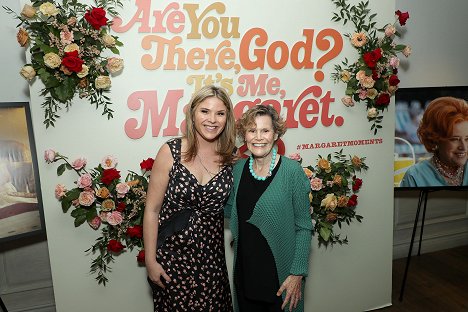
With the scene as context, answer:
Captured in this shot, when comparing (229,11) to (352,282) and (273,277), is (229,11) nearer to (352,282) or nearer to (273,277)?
(273,277)

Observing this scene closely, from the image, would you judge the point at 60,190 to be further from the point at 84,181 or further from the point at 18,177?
the point at 18,177

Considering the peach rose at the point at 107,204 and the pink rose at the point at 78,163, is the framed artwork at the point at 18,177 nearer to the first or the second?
the pink rose at the point at 78,163

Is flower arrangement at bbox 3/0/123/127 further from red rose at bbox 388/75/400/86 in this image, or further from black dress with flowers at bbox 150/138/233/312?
red rose at bbox 388/75/400/86

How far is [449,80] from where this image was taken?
385 cm

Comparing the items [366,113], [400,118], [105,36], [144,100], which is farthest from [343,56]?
[105,36]

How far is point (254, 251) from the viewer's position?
6.31 feet

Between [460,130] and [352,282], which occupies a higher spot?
[460,130]

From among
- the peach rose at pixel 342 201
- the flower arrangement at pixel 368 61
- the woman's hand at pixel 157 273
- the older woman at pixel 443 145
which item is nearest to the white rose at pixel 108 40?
the woman's hand at pixel 157 273

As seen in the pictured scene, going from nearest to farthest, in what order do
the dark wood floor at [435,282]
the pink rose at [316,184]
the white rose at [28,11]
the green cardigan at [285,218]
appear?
1. the green cardigan at [285,218]
2. the white rose at [28,11]
3. the pink rose at [316,184]
4. the dark wood floor at [435,282]

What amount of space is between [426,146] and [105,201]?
2.39 m

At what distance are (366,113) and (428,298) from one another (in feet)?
5.33

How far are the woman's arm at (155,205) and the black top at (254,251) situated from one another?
37 cm

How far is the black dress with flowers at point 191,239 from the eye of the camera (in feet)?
6.45

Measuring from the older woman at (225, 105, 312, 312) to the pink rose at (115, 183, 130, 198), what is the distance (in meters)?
0.74
